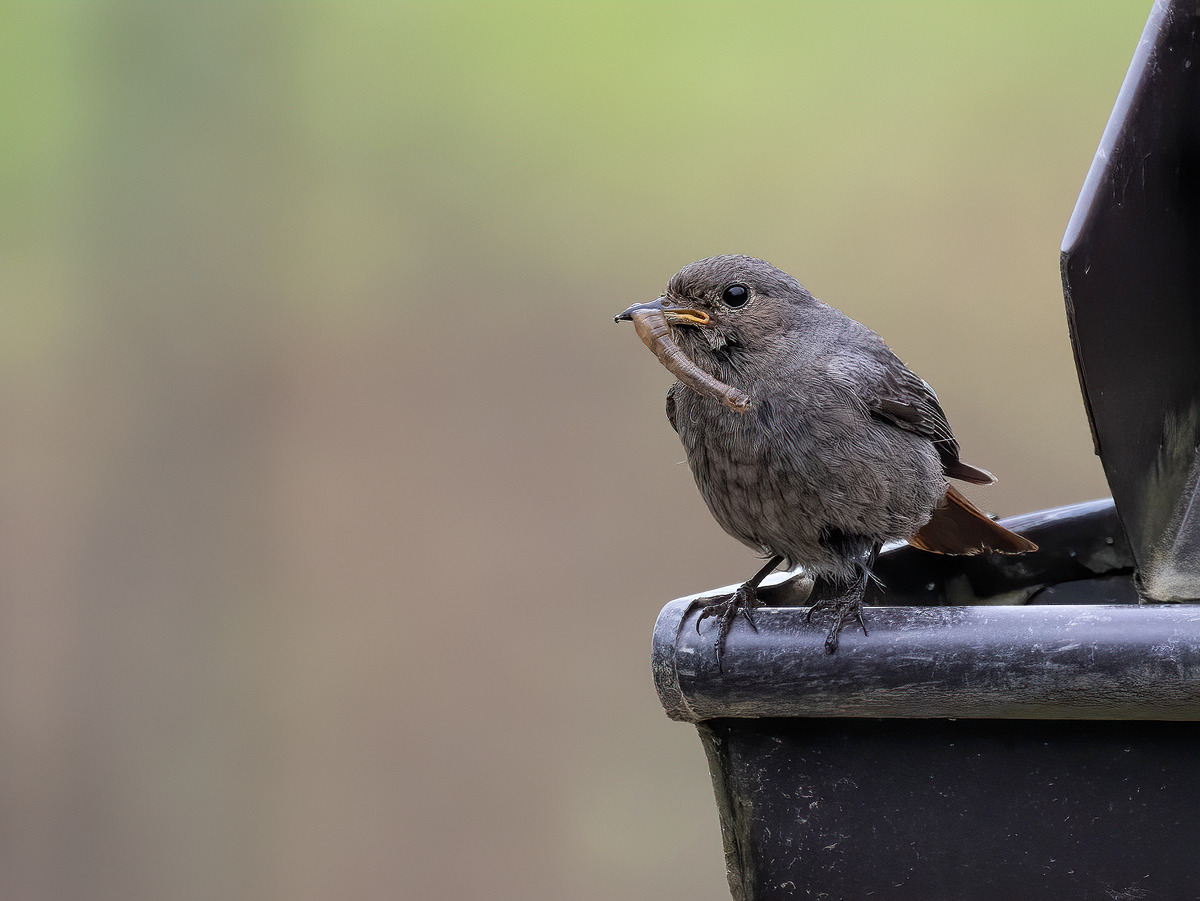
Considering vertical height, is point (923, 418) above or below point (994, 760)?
above

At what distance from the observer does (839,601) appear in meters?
1.74

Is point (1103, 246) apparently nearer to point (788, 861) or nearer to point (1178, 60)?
point (1178, 60)

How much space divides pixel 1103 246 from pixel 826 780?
79cm

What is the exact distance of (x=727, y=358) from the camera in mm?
→ 2293

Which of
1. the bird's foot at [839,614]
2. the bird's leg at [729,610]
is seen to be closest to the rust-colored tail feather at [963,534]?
the bird's leg at [729,610]

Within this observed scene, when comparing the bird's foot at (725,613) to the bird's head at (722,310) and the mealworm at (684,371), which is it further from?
the bird's head at (722,310)

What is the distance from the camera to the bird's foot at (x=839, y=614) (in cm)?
142

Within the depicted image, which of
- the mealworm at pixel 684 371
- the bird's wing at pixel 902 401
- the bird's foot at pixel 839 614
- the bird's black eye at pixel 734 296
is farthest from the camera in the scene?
the bird's black eye at pixel 734 296

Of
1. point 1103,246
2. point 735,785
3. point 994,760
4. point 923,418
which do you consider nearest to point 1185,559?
point 923,418

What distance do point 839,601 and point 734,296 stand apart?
77 centimetres

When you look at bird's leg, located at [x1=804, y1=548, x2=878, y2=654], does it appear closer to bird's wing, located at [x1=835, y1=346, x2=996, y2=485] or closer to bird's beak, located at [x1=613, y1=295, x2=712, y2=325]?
bird's wing, located at [x1=835, y1=346, x2=996, y2=485]

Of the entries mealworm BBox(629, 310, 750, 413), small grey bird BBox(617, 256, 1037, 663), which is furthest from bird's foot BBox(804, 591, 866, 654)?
mealworm BBox(629, 310, 750, 413)

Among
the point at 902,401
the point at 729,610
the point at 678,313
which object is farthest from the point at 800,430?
the point at 729,610

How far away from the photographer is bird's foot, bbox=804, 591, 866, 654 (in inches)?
56.0
